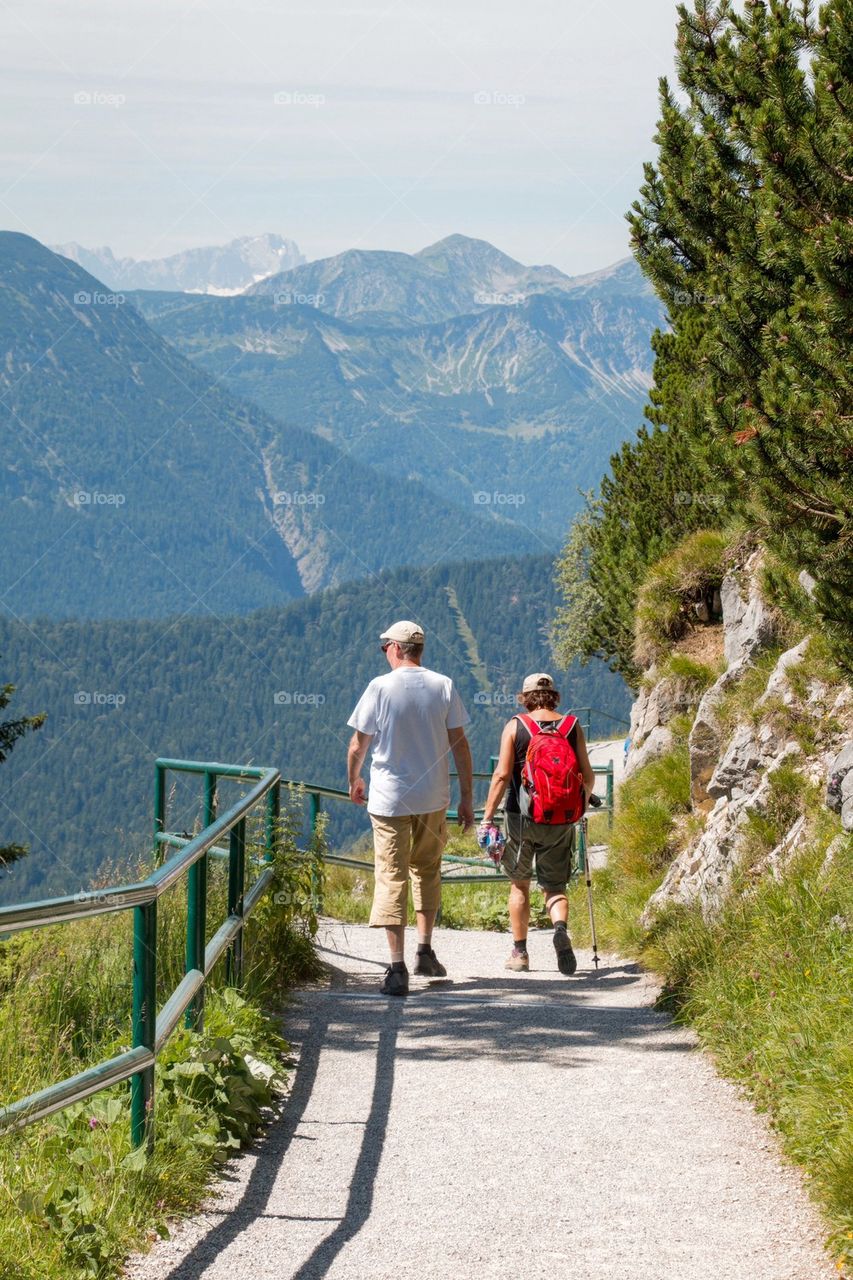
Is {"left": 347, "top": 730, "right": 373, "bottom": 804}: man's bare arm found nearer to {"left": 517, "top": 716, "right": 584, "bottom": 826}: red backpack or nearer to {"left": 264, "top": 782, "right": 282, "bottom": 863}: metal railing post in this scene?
{"left": 264, "top": 782, "right": 282, "bottom": 863}: metal railing post

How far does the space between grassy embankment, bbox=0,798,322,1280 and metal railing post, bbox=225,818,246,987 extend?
80mm

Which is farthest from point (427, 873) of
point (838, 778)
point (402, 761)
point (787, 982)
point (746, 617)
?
point (746, 617)

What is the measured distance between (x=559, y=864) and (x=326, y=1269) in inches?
190

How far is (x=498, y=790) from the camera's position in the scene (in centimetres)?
840

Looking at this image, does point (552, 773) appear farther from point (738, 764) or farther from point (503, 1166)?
point (503, 1166)

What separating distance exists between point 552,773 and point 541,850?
1.70 feet

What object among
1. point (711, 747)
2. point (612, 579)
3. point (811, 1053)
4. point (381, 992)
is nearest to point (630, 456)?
point (612, 579)

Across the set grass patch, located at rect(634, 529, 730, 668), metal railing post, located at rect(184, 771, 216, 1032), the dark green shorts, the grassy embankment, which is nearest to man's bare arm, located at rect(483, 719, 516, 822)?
the dark green shorts

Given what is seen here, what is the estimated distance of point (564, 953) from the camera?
8.23 meters

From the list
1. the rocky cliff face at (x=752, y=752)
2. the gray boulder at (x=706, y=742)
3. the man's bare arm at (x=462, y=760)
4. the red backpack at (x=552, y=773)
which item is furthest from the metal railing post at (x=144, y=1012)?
the gray boulder at (x=706, y=742)

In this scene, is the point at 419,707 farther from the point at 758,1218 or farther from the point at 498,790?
the point at 758,1218

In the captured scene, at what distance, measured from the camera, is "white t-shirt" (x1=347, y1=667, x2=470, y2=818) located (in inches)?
294

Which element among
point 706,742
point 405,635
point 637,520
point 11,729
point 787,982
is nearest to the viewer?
point 787,982

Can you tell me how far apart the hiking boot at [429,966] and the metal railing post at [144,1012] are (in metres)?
3.97
